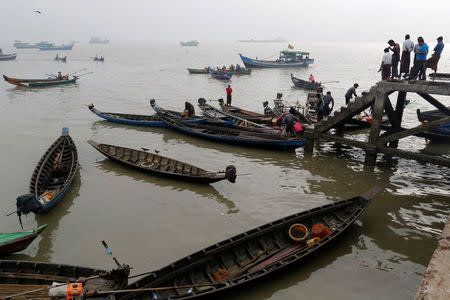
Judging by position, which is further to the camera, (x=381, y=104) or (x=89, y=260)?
(x=381, y=104)

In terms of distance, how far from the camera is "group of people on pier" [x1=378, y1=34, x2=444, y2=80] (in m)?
13.3

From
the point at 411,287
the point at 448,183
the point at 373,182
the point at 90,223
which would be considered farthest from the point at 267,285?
the point at 448,183

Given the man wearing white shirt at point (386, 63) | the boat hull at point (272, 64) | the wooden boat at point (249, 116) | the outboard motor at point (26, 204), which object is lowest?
the outboard motor at point (26, 204)

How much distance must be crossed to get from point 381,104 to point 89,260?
12.8 meters

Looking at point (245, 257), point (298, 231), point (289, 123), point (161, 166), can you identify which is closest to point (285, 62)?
point (289, 123)

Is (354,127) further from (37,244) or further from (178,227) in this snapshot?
(37,244)

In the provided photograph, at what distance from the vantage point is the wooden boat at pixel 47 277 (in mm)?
6582

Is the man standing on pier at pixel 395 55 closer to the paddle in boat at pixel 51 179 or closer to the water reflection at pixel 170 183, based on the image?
the water reflection at pixel 170 183

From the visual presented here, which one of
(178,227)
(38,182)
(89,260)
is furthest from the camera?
(38,182)

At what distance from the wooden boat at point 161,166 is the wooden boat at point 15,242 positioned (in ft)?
18.5

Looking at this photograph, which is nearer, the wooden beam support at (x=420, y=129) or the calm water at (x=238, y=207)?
the calm water at (x=238, y=207)

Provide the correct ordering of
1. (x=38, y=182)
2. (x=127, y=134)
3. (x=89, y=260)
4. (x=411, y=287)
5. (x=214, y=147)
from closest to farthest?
(x=411, y=287) → (x=89, y=260) → (x=38, y=182) → (x=214, y=147) → (x=127, y=134)

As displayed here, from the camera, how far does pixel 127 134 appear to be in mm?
20562

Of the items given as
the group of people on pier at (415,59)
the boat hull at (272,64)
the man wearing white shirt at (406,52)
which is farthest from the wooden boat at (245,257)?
the boat hull at (272,64)
